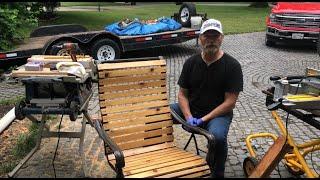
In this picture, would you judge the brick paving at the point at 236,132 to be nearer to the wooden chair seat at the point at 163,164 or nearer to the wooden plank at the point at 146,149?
the wooden plank at the point at 146,149

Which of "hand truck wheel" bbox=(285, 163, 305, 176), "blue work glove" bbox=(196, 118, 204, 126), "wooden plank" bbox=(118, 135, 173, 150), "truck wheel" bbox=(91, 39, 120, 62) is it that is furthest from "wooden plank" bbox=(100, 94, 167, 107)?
"truck wheel" bbox=(91, 39, 120, 62)

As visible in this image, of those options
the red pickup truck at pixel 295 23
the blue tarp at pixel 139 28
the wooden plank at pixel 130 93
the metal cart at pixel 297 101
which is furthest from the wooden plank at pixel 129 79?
the red pickup truck at pixel 295 23

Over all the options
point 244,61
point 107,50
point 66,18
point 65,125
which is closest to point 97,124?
point 65,125

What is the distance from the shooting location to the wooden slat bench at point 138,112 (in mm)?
4488

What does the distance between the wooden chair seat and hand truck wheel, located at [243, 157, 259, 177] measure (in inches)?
24.5

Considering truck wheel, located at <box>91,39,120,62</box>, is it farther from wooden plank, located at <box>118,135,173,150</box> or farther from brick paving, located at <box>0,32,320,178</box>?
wooden plank, located at <box>118,135,173,150</box>

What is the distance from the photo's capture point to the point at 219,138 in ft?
13.9

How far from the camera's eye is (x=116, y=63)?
4730 millimetres

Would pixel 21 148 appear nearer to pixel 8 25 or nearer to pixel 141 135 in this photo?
pixel 141 135

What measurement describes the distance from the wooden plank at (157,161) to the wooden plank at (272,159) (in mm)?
594

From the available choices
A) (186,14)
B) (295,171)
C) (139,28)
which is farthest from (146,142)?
(186,14)

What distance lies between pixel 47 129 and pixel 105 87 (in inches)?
43.6

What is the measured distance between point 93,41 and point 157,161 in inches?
246

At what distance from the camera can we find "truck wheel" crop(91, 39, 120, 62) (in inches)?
393
